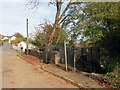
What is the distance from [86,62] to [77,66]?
2.94 ft

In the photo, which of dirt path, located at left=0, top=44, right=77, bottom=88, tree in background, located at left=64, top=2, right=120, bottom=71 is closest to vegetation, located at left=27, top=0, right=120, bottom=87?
tree in background, located at left=64, top=2, right=120, bottom=71

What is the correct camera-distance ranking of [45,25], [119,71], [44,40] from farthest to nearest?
[45,25] → [44,40] → [119,71]

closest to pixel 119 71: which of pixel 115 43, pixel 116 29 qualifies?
pixel 115 43

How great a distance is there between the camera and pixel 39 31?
24.0 m

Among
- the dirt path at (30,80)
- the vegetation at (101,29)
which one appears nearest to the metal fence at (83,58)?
the vegetation at (101,29)

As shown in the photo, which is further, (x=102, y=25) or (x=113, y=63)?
(x=102, y=25)

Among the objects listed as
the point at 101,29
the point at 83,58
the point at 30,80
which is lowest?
the point at 30,80

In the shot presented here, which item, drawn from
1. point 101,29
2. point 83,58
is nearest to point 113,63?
point 101,29

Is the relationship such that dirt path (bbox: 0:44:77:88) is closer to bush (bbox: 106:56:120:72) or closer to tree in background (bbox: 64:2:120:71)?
bush (bbox: 106:56:120:72)

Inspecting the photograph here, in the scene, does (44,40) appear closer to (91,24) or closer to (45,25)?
(45,25)

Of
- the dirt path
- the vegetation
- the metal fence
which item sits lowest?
the dirt path

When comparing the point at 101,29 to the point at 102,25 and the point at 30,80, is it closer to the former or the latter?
the point at 102,25

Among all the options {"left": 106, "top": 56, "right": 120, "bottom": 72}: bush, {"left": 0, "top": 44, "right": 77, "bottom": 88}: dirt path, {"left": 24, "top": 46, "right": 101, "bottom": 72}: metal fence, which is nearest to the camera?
{"left": 0, "top": 44, "right": 77, "bottom": 88}: dirt path

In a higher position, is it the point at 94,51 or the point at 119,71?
the point at 94,51
